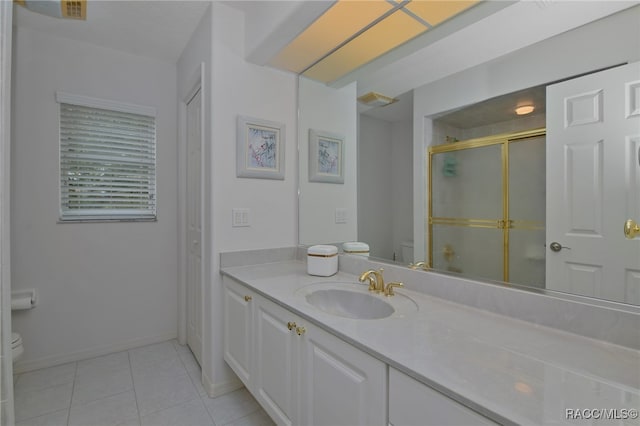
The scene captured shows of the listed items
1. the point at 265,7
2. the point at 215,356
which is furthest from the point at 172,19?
the point at 215,356

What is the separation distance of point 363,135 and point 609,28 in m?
1.07

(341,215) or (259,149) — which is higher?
(259,149)

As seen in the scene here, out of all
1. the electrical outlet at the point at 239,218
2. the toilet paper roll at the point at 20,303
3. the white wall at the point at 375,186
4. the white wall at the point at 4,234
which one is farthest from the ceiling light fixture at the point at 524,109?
the toilet paper roll at the point at 20,303

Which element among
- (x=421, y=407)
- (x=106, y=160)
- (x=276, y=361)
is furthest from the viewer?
(x=106, y=160)

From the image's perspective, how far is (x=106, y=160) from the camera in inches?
94.7

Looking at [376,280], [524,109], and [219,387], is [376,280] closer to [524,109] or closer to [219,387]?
[524,109]

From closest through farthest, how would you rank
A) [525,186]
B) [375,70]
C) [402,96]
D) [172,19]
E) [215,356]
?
[525,186] → [402,96] → [375,70] → [215,356] → [172,19]

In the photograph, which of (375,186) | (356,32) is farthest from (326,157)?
(356,32)

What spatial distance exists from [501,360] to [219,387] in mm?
1744

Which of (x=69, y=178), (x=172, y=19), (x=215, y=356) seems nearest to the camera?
(x=215, y=356)

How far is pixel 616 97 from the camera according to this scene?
0.84 meters

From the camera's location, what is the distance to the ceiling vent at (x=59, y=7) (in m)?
1.64

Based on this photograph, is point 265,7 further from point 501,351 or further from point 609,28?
point 501,351

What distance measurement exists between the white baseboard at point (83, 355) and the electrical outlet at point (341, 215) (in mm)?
1928
